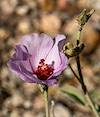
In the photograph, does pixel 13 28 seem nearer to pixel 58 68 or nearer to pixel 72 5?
pixel 72 5

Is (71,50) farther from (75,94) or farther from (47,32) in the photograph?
(47,32)

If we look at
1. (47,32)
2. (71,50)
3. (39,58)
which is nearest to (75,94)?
(39,58)

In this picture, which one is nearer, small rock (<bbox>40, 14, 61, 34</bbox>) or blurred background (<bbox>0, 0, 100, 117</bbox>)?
blurred background (<bbox>0, 0, 100, 117</bbox>)

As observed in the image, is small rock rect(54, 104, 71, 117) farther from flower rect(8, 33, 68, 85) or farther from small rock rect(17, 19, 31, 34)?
flower rect(8, 33, 68, 85)

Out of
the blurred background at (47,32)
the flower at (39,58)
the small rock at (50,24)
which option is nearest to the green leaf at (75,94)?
the blurred background at (47,32)

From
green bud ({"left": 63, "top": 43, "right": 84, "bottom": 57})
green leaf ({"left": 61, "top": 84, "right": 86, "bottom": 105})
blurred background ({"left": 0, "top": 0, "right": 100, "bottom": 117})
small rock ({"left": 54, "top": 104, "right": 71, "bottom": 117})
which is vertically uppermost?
blurred background ({"left": 0, "top": 0, "right": 100, "bottom": 117})

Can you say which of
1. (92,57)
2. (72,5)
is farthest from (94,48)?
(72,5)

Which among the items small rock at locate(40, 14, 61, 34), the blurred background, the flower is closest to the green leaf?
the blurred background
